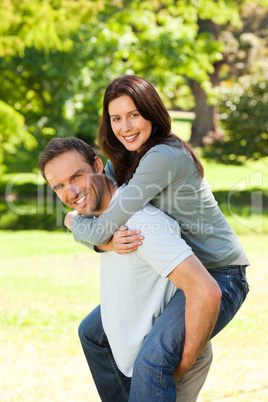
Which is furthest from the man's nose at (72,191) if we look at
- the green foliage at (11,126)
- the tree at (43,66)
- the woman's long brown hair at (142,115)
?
the tree at (43,66)

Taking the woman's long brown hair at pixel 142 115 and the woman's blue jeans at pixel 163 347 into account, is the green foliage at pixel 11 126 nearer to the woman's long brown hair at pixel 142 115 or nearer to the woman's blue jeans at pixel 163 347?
the woman's long brown hair at pixel 142 115

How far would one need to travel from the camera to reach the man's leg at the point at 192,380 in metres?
2.47

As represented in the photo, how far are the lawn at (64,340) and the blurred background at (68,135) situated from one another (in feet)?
0.05

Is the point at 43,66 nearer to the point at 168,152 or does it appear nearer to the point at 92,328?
the point at 92,328

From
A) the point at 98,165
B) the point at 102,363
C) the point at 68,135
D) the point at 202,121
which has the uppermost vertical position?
the point at 98,165

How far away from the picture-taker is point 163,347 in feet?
7.05

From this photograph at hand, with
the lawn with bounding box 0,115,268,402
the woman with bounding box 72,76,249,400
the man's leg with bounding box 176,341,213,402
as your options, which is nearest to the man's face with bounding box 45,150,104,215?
the woman with bounding box 72,76,249,400

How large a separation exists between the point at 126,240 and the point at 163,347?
0.48 metres

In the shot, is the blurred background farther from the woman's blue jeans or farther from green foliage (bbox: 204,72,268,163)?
the woman's blue jeans

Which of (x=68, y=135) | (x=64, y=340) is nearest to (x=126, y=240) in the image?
(x=64, y=340)

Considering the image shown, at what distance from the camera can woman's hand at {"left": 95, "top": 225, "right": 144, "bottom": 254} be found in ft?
7.23

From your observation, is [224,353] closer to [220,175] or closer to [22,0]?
[22,0]

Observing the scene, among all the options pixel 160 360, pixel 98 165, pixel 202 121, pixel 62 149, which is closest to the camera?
pixel 160 360

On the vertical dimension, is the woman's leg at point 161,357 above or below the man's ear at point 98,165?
below
